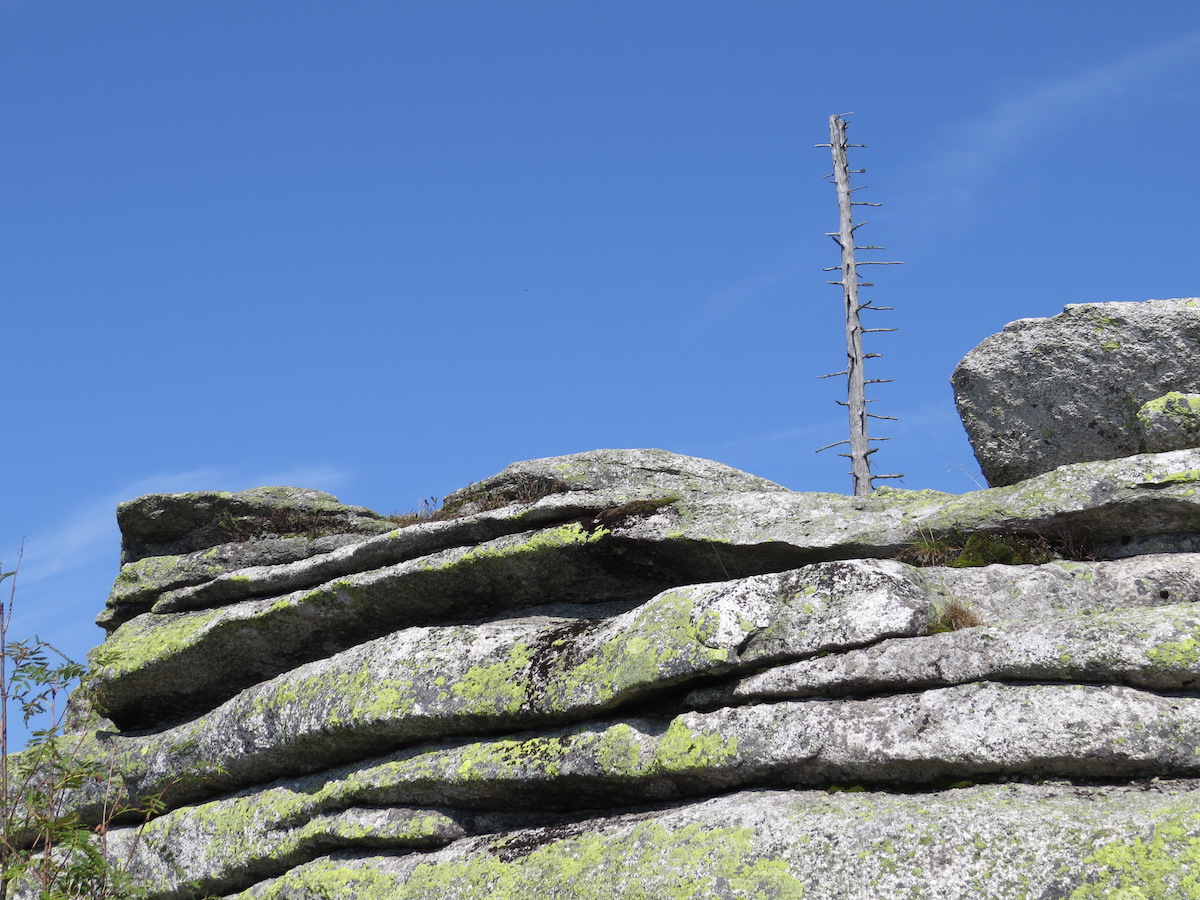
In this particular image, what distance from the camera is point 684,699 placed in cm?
1195

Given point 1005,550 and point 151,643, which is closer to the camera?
point 1005,550

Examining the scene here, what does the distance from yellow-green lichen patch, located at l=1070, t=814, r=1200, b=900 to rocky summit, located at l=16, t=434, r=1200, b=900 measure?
2 centimetres

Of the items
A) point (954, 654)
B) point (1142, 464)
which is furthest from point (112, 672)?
point (1142, 464)

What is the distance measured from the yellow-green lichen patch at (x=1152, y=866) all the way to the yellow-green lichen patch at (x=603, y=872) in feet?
8.38

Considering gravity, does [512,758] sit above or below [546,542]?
below

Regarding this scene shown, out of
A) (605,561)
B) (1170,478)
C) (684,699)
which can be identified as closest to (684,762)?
(684,699)

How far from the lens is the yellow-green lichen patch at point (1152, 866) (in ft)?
27.3

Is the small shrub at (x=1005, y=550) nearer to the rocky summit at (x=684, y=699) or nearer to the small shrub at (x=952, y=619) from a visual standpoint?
the rocky summit at (x=684, y=699)

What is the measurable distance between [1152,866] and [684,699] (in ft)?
16.3

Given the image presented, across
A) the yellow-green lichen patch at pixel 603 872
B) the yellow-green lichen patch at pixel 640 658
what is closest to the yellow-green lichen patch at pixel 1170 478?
the yellow-green lichen patch at pixel 640 658

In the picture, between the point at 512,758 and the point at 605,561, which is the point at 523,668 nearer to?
the point at 512,758

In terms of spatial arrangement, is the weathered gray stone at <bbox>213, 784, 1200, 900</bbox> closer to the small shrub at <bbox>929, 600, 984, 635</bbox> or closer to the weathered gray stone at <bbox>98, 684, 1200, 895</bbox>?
the weathered gray stone at <bbox>98, 684, 1200, 895</bbox>

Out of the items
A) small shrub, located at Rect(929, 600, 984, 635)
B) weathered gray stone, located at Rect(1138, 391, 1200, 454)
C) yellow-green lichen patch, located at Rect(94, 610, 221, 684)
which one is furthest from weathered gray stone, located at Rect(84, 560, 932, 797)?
weathered gray stone, located at Rect(1138, 391, 1200, 454)

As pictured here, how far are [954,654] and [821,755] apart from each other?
1.69 m
